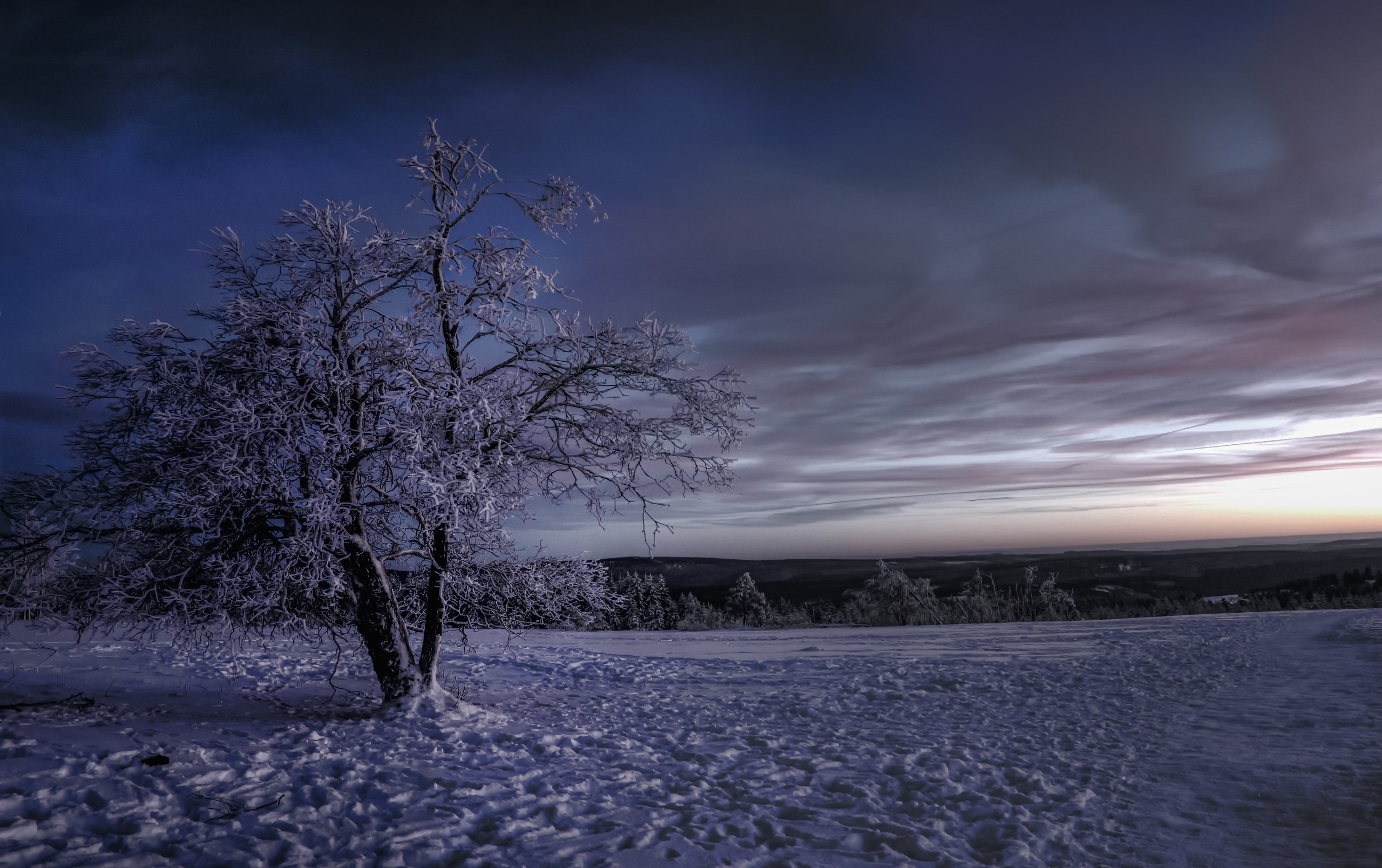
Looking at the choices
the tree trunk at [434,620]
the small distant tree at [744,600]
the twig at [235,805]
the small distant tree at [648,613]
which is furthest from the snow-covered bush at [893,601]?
the twig at [235,805]

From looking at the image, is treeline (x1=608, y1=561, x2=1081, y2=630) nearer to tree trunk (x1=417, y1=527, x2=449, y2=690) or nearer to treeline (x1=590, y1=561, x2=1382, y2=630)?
treeline (x1=590, y1=561, x2=1382, y2=630)

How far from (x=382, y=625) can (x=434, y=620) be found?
603 mm

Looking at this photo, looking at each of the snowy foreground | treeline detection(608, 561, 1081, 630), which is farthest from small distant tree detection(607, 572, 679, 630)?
the snowy foreground

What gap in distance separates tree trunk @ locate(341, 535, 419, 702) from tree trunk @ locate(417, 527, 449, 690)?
141 mm

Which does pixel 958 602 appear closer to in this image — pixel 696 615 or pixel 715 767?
pixel 696 615

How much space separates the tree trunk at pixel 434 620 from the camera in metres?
8.67

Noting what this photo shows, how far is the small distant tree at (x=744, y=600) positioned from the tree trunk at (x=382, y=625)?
19.6m

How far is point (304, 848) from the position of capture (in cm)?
461

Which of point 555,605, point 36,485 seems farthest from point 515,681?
point 36,485

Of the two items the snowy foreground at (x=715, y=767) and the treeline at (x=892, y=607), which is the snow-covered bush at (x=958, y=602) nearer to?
the treeline at (x=892, y=607)

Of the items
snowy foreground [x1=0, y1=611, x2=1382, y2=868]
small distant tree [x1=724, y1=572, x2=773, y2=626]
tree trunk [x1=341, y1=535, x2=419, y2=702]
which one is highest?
tree trunk [x1=341, y1=535, x2=419, y2=702]

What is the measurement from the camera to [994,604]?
73.0 ft

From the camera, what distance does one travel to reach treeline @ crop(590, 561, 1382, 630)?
68.8 feet

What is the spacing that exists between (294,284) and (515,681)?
6.95 metres
